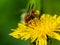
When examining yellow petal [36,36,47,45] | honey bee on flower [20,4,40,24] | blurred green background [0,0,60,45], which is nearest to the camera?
yellow petal [36,36,47,45]

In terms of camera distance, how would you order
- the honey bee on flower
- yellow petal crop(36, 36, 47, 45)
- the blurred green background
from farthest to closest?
the blurred green background
the honey bee on flower
yellow petal crop(36, 36, 47, 45)

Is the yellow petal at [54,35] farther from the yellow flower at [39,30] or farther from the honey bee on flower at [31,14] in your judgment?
the honey bee on flower at [31,14]

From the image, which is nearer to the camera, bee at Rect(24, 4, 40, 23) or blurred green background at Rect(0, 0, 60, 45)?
bee at Rect(24, 4, 40, 23)

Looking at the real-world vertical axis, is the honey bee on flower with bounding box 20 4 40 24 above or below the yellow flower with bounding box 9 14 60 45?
above

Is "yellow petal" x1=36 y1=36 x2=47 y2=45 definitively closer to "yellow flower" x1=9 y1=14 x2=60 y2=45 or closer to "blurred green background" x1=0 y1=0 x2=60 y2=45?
"yellow flower" x1=9 y1=14 x2=60 y2=45

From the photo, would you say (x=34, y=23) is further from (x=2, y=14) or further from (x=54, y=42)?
(x=2, y=14)

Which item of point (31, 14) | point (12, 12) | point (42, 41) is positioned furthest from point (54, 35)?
point (12, 12)

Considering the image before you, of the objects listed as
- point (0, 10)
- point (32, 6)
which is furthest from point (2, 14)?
point (32, 6)

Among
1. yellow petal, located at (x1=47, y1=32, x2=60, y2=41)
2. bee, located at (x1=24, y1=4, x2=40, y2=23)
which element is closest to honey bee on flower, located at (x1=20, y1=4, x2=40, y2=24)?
bee, located at (x1=24, y1=4, x2=40, y2=23)
